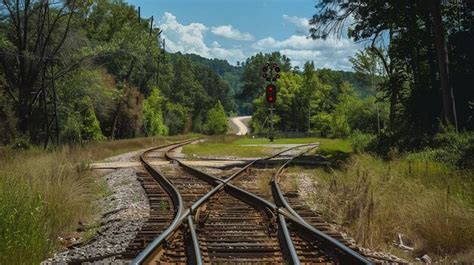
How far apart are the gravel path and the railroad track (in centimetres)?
25

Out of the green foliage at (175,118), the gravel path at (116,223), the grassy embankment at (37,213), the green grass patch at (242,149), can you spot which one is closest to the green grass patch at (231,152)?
the green grass patch at (242,149)

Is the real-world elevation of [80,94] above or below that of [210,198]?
above

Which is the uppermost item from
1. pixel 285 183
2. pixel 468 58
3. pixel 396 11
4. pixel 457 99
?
pixel 396 11

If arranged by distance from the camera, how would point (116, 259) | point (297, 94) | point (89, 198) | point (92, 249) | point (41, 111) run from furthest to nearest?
point (297, 94) → point (41, 111) → point (89, 198) → point (92, 249) → point (116, 259)

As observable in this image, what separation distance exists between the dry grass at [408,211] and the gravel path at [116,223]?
11.0 feet

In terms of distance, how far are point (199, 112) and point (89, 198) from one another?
5801 inches

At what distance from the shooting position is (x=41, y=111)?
4175cm

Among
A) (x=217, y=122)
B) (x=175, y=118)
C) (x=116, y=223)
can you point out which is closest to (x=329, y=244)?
(x=116, y=223)

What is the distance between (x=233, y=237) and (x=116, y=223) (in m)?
2.55

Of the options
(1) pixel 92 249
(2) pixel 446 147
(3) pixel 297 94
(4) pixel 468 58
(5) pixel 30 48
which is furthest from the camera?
(3) pixel 297 94

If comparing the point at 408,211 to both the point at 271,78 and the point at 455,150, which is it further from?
the point at 271,78

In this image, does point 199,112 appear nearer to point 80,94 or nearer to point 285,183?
point 80,94

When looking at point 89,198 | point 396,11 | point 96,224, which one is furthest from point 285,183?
point 396,11

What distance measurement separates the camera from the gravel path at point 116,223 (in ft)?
→ 24.2
